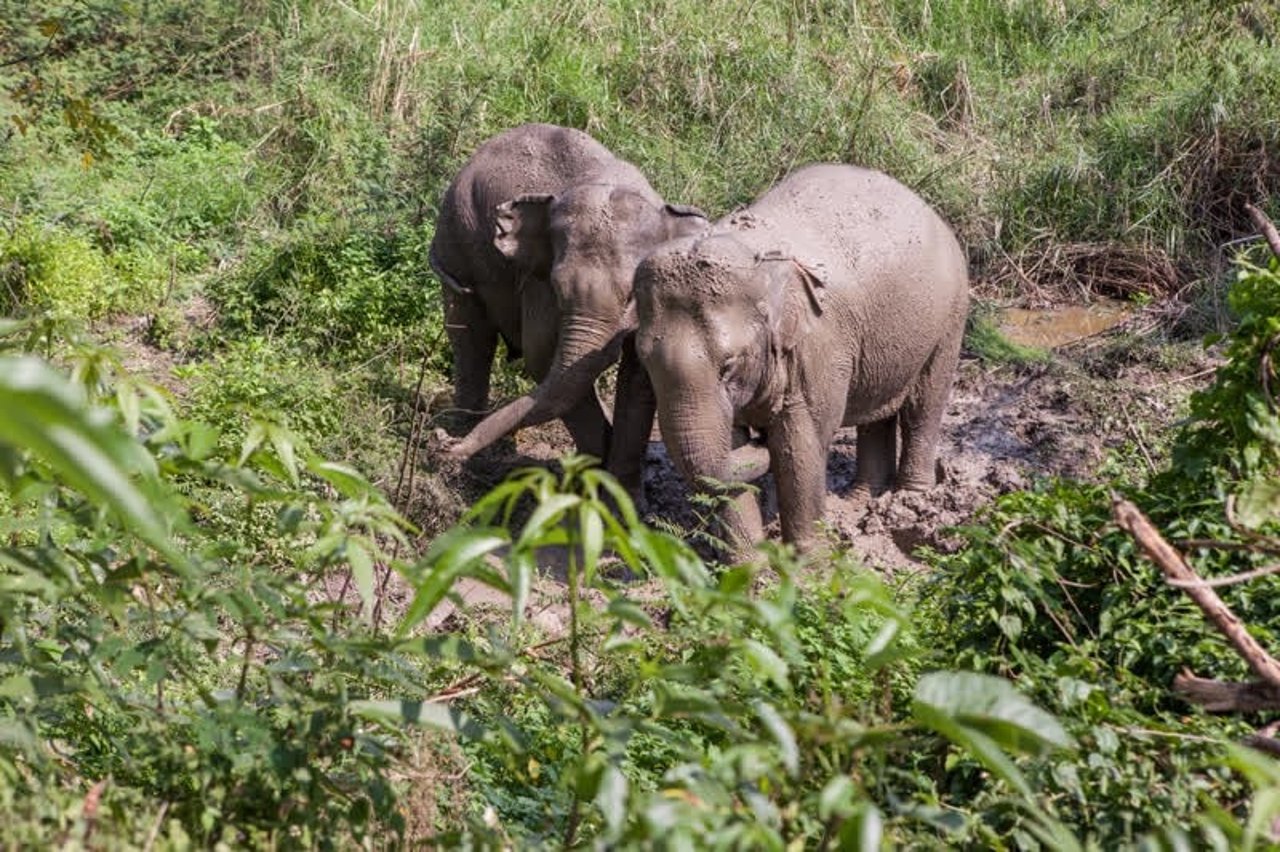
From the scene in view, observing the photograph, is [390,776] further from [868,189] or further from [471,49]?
[471,49]

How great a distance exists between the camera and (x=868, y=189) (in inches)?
285

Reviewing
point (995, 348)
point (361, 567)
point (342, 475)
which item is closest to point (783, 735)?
point (361, 567)

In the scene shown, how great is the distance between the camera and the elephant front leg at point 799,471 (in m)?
6.75

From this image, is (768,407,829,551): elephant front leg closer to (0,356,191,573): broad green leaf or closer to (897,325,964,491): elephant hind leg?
(897,325,964,491): elephant hind leg

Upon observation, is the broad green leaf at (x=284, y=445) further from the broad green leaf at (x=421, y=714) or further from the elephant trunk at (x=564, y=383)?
the elephant trunk at (x=564, y=383)

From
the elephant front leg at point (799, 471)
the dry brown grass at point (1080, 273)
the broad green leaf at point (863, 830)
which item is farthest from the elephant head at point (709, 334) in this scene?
the dry brown grass at point (1080, 273)

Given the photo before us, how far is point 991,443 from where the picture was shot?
27.1 ft

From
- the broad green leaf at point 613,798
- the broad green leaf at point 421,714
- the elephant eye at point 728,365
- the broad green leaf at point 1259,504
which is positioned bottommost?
the elephant eye at point 728,365

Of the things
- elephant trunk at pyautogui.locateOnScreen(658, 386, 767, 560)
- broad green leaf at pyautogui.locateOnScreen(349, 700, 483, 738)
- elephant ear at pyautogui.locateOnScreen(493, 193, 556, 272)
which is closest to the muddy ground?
elephant trunk at pyautogui.locateOnScreen(658, 386, 767, 560)

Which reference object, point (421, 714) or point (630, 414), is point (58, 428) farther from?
point (630, 414)

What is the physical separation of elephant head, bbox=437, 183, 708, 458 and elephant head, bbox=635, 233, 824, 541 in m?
0.90

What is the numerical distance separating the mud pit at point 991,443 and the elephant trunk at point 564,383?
1.11 ft

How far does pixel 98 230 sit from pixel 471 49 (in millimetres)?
2867

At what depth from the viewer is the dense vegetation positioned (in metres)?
2.71
